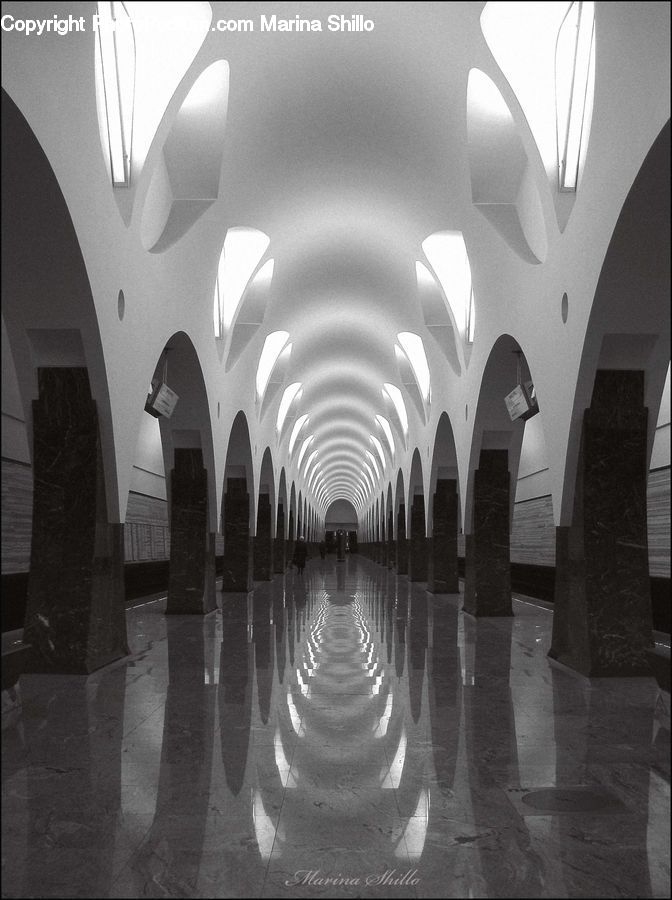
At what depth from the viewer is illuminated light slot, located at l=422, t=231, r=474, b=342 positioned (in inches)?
628

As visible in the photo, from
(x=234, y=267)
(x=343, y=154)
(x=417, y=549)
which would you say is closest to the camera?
(x=343, y=154)

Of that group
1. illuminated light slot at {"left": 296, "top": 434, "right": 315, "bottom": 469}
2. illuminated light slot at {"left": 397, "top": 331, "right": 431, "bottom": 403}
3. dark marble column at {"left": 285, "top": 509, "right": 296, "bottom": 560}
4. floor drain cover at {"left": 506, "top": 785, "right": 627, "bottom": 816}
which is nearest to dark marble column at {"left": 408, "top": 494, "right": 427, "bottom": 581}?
illuminated light slot at {"left": 397, "top": 331, "right": 431, "bottom": 403}

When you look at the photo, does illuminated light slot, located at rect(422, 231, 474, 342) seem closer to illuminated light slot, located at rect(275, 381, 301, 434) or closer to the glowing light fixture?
illuminated light slot, located at rect(275, 381, 301, 434)

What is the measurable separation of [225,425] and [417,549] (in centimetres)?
1295

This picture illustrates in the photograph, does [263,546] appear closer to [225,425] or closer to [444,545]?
[444,545]

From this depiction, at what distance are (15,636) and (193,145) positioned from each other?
7335 millimetres

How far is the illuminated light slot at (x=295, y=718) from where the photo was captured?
678cm

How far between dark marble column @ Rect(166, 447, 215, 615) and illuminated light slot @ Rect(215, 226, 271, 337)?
316 centimetres

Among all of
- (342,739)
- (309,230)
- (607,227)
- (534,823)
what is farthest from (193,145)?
(534,823)

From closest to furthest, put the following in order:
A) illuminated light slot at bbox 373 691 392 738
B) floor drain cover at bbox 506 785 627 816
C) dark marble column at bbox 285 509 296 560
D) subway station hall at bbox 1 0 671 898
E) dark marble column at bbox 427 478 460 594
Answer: subway station hall at bbox 1 0 671 898 < floor drain cover at bbox 506 785 627 816 < illuminated light slot at bbox 373 691 392 738 < dark marble column at bbox 427 478 460 594 < dark marble column at bbox 285 509 296 560

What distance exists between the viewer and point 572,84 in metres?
9.62

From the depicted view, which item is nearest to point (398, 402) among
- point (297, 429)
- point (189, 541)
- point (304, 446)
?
point (297, 429)

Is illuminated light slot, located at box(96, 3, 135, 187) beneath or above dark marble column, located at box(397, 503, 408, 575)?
above

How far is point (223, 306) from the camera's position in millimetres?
17078
